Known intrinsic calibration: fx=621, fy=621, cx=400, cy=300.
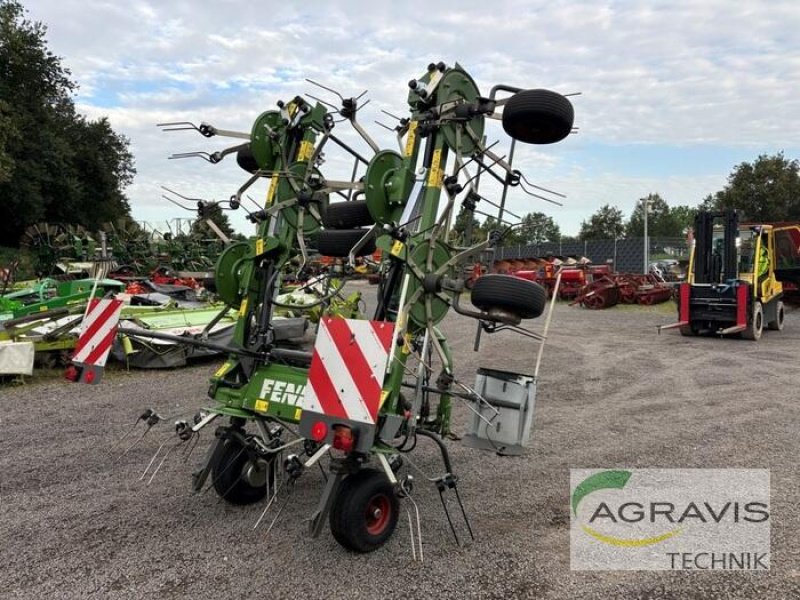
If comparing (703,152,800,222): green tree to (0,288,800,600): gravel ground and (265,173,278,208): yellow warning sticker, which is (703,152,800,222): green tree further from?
(265,173,278,208): yellow warning sticker

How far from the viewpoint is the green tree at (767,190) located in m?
34.0

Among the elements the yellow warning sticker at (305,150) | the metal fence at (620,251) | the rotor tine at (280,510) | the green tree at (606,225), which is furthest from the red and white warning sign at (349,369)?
the green tree at (606,225)

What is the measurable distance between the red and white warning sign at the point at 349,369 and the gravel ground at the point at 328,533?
2.76 feet

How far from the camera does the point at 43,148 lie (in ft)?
124

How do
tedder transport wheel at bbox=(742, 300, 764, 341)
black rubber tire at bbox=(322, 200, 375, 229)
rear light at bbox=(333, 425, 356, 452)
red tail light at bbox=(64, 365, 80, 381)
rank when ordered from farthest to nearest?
tedder transport wheel at bbox=(742, 300, 764, 341)
black rubber tire at bbox=(322, 200, 375, 229)
red tail light at bbox=(64, 365, 80, 381)
rear light at bbox=(333, 425, 356, 452)

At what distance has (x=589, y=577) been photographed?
3.16 m

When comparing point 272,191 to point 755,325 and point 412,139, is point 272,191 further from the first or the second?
point 755,325

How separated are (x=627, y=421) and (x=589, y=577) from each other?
10.9ft

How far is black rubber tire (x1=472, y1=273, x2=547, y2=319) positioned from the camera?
3.42 metres

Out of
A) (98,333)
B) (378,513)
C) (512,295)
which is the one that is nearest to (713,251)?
(512,295)

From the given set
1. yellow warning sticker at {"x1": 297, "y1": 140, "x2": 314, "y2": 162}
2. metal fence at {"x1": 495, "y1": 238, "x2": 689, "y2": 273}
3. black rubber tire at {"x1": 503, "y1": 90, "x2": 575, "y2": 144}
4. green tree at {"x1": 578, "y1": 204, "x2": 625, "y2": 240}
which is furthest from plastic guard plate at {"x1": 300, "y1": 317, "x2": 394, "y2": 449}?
green tree at {"x1": 578, "y1": 204, "x2": 625, "y2": 240}

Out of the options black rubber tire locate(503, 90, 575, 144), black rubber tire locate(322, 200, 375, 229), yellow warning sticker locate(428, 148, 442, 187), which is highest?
black rubber tire locate(503, 90, 575, 144)

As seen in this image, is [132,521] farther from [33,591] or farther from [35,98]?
[35,98]

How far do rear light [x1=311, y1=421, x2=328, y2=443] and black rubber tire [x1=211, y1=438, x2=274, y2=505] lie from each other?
0.92m
